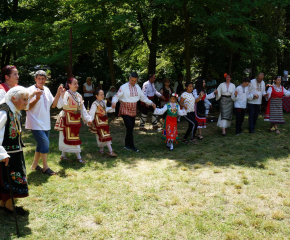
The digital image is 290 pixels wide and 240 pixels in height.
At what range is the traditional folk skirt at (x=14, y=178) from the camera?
12.9ft

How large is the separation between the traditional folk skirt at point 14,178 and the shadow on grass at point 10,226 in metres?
0.25

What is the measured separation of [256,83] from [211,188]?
18.1ft

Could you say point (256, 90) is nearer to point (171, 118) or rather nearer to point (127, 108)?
point (171, 118)

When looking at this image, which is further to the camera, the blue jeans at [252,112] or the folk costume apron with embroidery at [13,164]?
the blue jeans at [252,112]

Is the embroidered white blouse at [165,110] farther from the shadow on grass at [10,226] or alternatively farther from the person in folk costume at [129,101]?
the shadow on grass at [10,226]

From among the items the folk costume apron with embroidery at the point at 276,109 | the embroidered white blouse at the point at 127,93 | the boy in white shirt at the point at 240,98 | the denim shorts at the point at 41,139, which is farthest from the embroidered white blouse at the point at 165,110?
the folk costume apron with embroidery at the point at 276,109

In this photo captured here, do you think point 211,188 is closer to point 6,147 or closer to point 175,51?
point 6,147

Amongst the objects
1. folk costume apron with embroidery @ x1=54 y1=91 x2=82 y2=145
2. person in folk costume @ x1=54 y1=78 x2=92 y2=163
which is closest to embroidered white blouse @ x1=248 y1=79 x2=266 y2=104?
person in folk costume @ x1=54 y1=78 x2=92 y2=163

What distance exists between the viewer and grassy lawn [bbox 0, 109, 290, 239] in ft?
12.3

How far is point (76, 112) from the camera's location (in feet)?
20.0

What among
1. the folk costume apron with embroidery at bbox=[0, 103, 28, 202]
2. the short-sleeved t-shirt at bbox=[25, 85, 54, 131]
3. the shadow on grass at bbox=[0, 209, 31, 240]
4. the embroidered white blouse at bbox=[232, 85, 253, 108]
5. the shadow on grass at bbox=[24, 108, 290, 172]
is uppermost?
the embroidered white blouse at bbox=[232, 85, 253, 108]

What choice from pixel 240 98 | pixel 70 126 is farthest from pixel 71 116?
pixel 240 98

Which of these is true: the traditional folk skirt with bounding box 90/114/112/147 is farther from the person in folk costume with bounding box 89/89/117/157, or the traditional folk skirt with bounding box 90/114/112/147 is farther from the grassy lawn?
the grassy lawn

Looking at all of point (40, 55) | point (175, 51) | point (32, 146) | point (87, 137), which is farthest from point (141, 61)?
point (32, 146)
